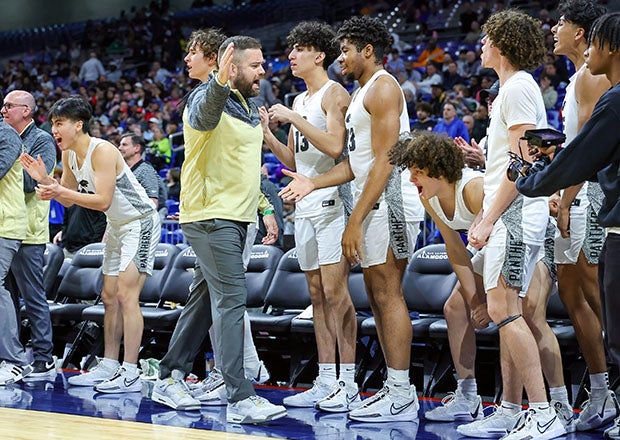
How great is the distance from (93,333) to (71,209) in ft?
8.56

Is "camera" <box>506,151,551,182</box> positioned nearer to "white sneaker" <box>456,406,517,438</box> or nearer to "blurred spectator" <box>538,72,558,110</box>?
"white sneaker" <box>456,406,517,438</box>

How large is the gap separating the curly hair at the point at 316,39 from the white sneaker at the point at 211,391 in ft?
6.75

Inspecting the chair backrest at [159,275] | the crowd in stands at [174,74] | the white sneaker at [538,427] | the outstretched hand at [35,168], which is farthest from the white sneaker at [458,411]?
the crowd in stands at [174,74]

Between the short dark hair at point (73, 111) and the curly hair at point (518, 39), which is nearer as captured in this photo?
the curly hair at point (518, 39)

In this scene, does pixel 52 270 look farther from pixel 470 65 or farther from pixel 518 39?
pixel 470 65

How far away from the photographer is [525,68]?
453 centimetres

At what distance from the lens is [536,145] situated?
3928mm

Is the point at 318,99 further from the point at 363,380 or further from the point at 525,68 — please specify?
the point at 363,380

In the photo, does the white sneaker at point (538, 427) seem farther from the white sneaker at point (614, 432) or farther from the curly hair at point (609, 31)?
the curly hair at point (609, 31)

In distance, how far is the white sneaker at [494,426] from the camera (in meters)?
4.47

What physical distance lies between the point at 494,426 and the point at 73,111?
3538mm

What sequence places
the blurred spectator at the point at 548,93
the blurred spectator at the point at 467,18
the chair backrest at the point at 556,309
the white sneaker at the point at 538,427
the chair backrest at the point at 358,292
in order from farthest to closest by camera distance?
the blurred spectator at the point at 467,18, the blurred spectator at the point at 548,93, the chair backrest at the point at 358,292, the chair backrest at the point at 556,309, the white sneaker at the point at 538,427

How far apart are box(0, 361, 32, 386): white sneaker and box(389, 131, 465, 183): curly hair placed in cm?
327

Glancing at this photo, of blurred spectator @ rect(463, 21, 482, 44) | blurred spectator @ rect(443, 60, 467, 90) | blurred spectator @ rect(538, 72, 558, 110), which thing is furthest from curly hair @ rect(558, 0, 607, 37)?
blurred spectator @ rect(463, 21, 482, 44)
